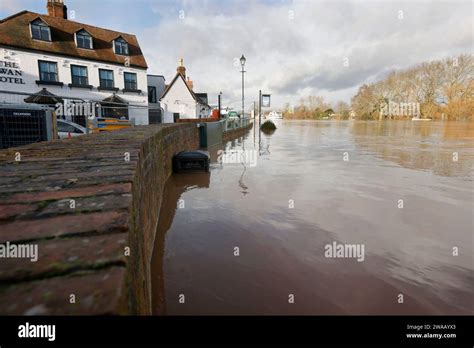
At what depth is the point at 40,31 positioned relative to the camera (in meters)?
21.5

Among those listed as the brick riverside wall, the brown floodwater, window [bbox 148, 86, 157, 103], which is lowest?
the brown floodwater

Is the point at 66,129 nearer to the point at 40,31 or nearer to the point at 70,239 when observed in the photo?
the point at 70,239

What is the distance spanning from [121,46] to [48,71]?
7073mm

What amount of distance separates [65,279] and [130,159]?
181cm

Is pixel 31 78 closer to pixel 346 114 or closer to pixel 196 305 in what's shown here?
pixel 196 305

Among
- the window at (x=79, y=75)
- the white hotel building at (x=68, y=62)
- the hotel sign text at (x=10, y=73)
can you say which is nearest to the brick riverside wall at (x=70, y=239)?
the white hotel building at (x=68, y=62)

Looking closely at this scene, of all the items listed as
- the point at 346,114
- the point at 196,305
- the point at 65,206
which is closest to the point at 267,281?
the point at 196,305

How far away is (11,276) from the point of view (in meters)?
0.93

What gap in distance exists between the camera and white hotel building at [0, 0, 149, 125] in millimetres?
19750

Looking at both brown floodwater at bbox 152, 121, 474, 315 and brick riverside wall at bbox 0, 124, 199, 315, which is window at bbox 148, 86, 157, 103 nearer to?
brown floodwater at bbox 152, 121, 474, 315

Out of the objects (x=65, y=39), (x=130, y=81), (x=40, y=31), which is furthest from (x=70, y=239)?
(x=65, y=39)

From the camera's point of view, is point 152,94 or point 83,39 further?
point 152,94

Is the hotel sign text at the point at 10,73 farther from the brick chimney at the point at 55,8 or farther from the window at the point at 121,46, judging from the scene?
the brick chimney at the point at 55,8

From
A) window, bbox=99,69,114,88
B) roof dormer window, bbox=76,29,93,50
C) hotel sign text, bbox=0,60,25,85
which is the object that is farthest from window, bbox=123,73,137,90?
hotel sign text, bbox=0,60,25,85
